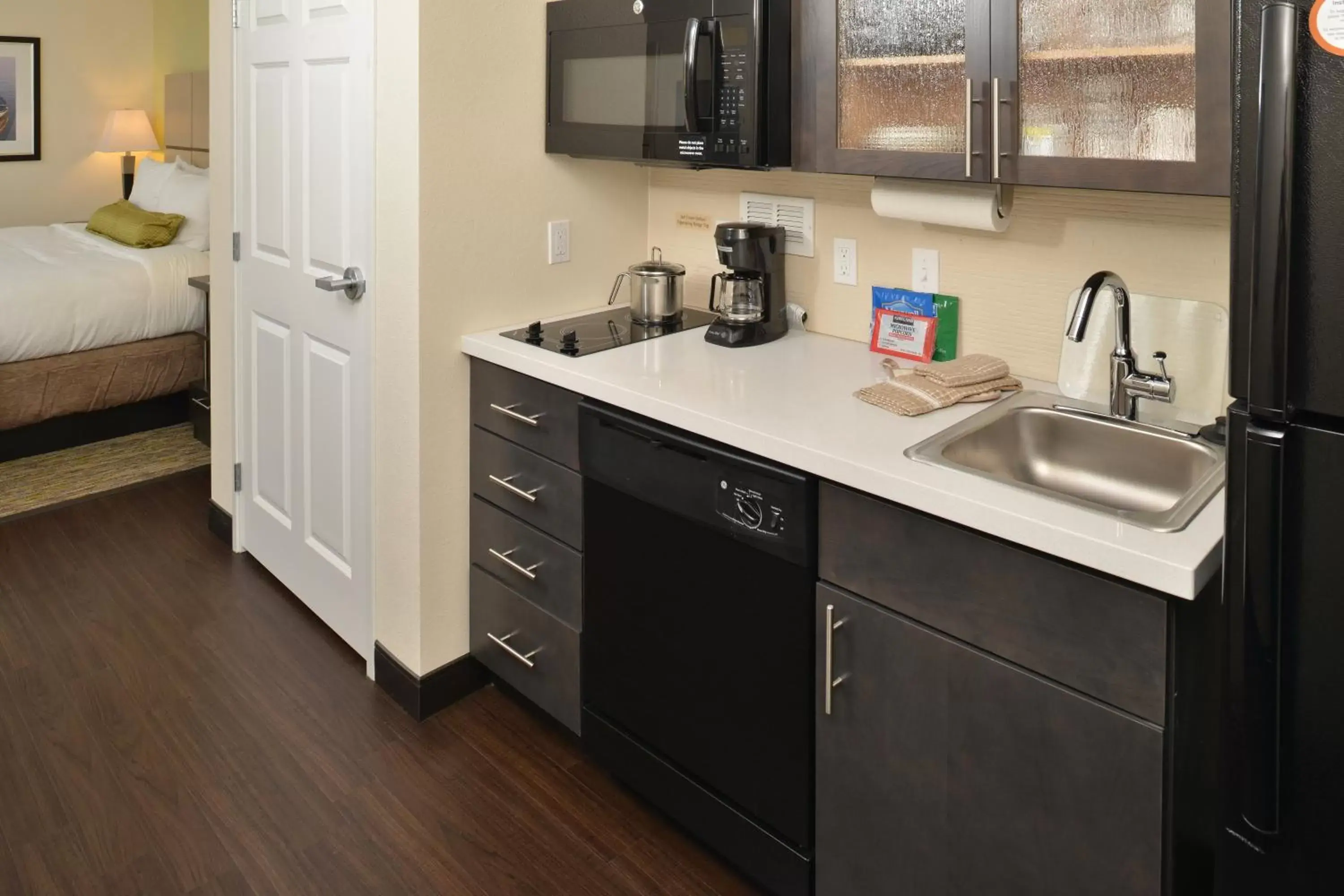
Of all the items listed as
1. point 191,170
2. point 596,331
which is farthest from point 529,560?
point 191,170

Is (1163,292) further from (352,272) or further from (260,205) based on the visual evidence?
(260,205)

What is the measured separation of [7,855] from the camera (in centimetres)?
193

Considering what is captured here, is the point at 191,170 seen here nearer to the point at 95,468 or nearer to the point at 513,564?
the point at 95,468

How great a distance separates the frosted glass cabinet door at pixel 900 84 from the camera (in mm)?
1682

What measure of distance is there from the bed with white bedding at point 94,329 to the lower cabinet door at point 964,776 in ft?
12.1

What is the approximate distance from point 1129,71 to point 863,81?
50 cm

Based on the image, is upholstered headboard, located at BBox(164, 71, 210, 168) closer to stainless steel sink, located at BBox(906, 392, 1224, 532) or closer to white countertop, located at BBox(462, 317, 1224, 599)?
white countertop, located at BBox(462, 317, 1224, 599)

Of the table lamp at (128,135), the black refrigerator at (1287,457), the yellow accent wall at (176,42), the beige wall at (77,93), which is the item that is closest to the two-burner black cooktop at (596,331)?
the black refrigerator at (1287,457)

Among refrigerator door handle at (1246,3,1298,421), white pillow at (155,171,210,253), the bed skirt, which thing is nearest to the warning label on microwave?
refrigerator door handle at (1246,3,1298,421)

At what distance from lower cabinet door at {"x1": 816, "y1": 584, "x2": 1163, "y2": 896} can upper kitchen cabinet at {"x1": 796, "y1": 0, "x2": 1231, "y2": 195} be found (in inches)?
29.8

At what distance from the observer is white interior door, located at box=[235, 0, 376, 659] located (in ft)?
7.87

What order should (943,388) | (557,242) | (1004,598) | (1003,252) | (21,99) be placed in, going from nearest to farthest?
(1004,598) < (943,388) < (1003,252) < (557,242) < (21,99)

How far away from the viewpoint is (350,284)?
7.89 feet

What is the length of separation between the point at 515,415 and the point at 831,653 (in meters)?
0.94
